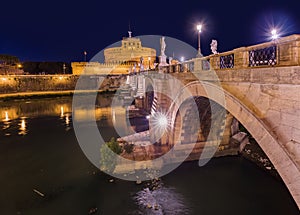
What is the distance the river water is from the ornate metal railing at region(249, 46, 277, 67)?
25.3 feet

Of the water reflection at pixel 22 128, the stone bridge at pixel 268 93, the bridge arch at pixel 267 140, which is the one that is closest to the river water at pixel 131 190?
the stone bridge at pixel 268 93

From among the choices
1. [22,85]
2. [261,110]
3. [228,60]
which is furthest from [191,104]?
[22,85]

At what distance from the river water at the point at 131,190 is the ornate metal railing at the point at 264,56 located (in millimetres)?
7701

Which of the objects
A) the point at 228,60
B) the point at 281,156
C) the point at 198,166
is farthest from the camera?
the point at 198,166

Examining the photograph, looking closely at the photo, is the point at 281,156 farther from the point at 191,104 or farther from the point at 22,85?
the point at 22,85

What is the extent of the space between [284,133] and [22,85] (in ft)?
249

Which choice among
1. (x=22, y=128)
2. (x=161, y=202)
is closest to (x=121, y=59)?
(x=22, y=128)

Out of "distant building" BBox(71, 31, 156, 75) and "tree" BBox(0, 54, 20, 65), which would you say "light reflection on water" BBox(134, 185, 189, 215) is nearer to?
"distant building" BBox(71, 31, 156, 75)

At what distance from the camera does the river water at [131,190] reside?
39.6ft

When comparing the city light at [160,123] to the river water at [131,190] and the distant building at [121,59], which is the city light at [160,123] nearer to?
the river water at [131,190]

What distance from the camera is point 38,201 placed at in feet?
42.3

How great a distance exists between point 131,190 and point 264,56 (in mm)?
10042

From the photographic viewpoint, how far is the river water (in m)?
12.1

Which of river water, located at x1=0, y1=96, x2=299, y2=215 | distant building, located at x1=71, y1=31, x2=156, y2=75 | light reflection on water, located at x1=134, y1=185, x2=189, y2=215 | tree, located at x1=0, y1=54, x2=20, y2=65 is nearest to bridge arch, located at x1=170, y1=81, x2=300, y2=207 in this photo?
light reflection on water, located at x1=134, y1=185, x2=189, y2=215
